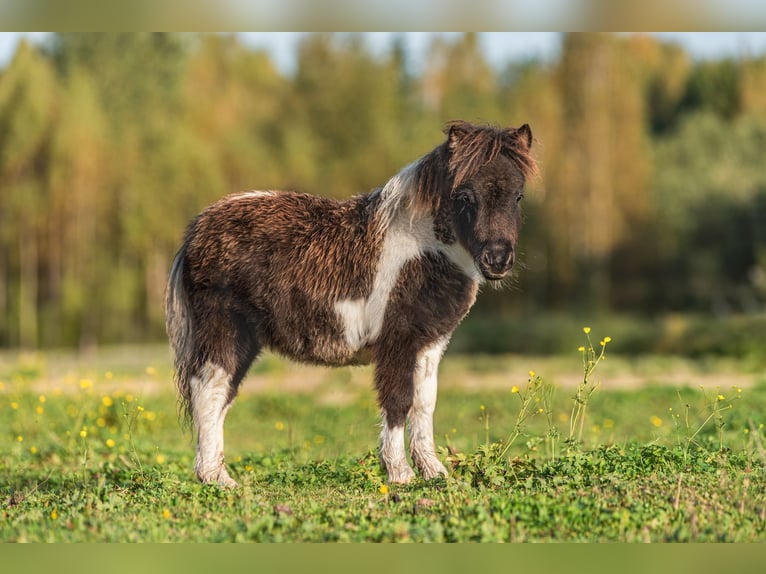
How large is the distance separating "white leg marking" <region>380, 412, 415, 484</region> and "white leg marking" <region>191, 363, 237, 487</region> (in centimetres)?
123

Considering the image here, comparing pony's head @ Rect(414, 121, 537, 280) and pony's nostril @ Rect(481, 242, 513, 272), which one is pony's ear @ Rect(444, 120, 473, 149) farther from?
pony's nostril @ Rect(481, 242, 513, 272)

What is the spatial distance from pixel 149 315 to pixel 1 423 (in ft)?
65.9

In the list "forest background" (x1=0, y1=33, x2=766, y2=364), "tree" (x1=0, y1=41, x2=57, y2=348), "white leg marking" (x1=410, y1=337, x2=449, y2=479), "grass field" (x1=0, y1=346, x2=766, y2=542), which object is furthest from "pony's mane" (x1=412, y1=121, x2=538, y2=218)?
"tree" (x1=0, y1=41, x2=57, y2=348)

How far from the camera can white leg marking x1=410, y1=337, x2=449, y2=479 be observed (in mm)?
7129

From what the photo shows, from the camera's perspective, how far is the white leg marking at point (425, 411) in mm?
7129

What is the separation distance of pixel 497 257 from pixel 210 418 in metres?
2.59

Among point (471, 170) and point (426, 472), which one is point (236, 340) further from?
point (471, 170)

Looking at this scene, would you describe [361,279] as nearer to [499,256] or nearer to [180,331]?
[499,256]

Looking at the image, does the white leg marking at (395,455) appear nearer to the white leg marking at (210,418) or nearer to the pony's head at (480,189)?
the white leg marking at (210,418)

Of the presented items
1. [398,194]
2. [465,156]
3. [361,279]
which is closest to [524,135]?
[465,156]

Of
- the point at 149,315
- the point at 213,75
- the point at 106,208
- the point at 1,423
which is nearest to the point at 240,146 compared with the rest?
the point at 106,208

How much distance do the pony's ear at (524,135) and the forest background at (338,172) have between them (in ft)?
63.8

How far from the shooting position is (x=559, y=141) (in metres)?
32.8

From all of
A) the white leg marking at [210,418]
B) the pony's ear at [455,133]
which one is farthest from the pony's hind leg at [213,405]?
the pony's ear at [455,133]
